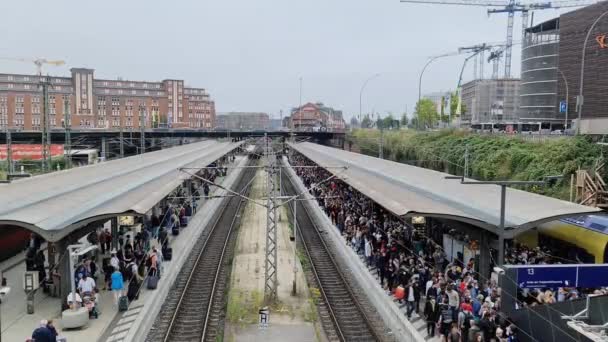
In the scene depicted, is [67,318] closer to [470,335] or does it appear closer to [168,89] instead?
[470,335]

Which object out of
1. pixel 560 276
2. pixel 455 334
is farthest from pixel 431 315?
pixel 560 276

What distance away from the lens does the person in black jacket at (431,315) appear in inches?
496

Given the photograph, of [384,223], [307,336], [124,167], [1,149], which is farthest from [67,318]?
[1,149]

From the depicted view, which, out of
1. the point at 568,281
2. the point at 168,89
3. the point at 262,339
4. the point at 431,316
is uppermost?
the point at 168,89

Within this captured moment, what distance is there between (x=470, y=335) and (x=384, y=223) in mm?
11844

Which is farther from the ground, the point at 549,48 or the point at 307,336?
the point at 549,48

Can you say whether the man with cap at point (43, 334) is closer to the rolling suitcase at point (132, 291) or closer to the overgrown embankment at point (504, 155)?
the rolling suitcase at point (132, 291)

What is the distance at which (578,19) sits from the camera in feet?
168

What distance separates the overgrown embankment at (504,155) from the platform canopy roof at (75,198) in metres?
17.6

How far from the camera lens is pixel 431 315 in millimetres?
12688

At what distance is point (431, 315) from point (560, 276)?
10.6 feet

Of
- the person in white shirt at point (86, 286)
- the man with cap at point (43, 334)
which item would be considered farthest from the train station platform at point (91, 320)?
the man with cap at point (43, 334)

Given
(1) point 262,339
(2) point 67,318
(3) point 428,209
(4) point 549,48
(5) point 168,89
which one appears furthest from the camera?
(5) point 168,89

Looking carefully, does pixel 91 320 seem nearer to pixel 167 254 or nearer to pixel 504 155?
pixel 167 254
